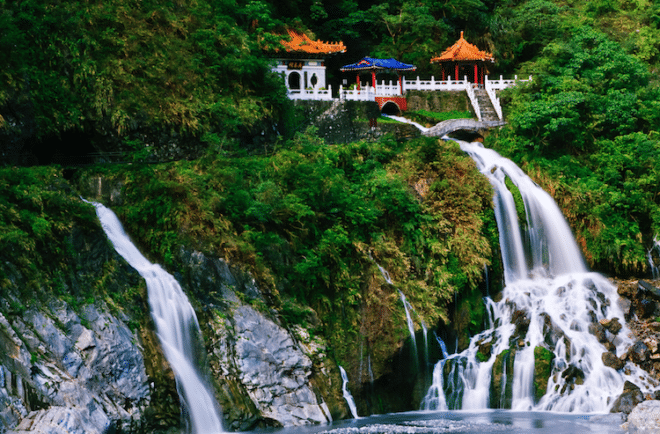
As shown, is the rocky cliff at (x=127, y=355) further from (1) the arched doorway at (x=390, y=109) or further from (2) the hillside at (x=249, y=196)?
(1) the arched doorway at (x=390, y=109)

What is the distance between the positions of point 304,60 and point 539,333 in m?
17.0

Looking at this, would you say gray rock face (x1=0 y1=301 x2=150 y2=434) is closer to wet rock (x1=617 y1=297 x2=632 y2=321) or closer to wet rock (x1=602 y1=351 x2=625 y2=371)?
wet rock (x1=602 y1=351 x2=625 y2=371)

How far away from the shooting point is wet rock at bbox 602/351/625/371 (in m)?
21.3

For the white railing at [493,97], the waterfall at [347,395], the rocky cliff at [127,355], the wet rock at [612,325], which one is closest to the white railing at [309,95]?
the white railing at [493,97]

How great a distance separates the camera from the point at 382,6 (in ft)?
133

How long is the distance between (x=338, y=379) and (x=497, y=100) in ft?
59.7

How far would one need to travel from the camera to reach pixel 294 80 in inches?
1369

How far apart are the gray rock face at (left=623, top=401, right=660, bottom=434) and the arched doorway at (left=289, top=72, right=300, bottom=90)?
21439 millimetres

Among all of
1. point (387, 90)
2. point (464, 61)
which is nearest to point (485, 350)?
point (387, 90)

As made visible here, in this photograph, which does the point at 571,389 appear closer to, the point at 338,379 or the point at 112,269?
the point at 338,379

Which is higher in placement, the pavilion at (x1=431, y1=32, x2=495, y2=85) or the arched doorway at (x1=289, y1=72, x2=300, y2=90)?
the pavilion at (x1=431, y1=32, x2=495, y2=85)

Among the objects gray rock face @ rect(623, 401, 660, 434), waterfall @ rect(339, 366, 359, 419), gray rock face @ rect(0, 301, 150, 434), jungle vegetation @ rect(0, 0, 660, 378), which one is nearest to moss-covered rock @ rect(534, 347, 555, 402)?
jungle vegetation @ rect(0, 0, 660, 378)

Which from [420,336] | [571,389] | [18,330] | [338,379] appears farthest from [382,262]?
[18,330]

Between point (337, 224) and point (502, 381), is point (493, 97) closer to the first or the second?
point (337, 224)
